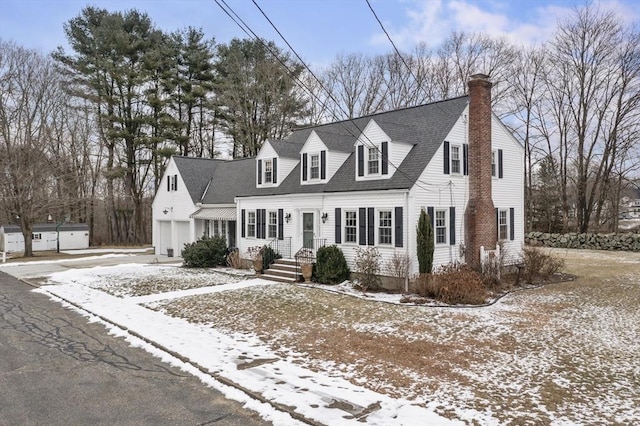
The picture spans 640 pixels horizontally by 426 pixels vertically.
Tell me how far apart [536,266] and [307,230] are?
30.3 ft

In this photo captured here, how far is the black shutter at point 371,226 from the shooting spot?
15.9 m

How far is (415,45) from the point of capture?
3756 centimetres

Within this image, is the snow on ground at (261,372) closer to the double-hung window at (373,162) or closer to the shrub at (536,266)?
the double-hung window at (373,162)

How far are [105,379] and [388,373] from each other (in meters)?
4.59

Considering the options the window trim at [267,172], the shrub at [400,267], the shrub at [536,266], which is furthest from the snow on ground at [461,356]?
the window trim at [267,172]

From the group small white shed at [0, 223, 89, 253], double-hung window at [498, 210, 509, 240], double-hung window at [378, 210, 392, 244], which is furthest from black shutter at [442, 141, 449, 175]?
small white shed at [0, 223, 89, 253]

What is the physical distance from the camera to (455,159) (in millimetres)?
16656

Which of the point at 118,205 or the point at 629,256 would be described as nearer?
the point at 629,256

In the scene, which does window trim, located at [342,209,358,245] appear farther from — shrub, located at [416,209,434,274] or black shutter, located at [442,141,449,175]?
black shutter, located at [442,141,449,175]

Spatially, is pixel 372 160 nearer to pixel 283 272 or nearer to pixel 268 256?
pixel 283 272

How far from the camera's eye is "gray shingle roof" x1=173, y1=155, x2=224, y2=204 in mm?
27000

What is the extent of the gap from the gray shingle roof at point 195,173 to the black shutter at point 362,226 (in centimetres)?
1364

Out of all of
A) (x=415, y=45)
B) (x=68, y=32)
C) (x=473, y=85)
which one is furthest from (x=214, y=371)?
(x=68, y=32)

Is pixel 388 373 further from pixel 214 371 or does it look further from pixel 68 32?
pixel 68 32
